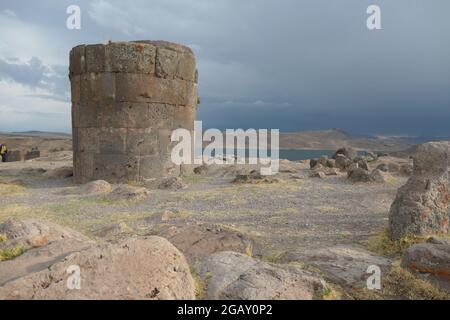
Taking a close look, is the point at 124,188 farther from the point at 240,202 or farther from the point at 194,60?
the point at 194,60

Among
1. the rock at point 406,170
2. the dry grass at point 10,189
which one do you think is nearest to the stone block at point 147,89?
the dry grass at point 10,189

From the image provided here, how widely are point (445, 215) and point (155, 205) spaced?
17.7 feet

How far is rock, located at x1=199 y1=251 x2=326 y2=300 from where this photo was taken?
3.07 metres

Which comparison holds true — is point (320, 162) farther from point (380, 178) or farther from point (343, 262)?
point (343, 262)

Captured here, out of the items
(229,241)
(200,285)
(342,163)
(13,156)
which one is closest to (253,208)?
(229,241)

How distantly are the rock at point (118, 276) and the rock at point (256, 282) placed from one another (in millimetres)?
302

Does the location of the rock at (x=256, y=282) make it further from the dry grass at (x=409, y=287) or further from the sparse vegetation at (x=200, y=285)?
the dry grass at (x=409, y=287)

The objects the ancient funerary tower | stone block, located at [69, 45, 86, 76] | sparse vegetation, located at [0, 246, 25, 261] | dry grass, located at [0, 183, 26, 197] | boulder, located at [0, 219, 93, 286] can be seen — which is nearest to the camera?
boulder, located at [0, 219, 93, 286]

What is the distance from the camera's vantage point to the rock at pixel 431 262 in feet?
11.9

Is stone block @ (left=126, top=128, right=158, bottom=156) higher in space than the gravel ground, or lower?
higher

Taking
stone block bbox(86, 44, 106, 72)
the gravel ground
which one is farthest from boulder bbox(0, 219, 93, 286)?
stone block bbox(86, 44, 106, 72)

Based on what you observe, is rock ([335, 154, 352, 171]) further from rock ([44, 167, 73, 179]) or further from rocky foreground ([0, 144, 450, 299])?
rock ([44, 167, 73, 179])

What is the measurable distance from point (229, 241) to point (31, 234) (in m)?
2.35

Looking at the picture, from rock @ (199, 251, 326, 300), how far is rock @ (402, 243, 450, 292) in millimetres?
1202
